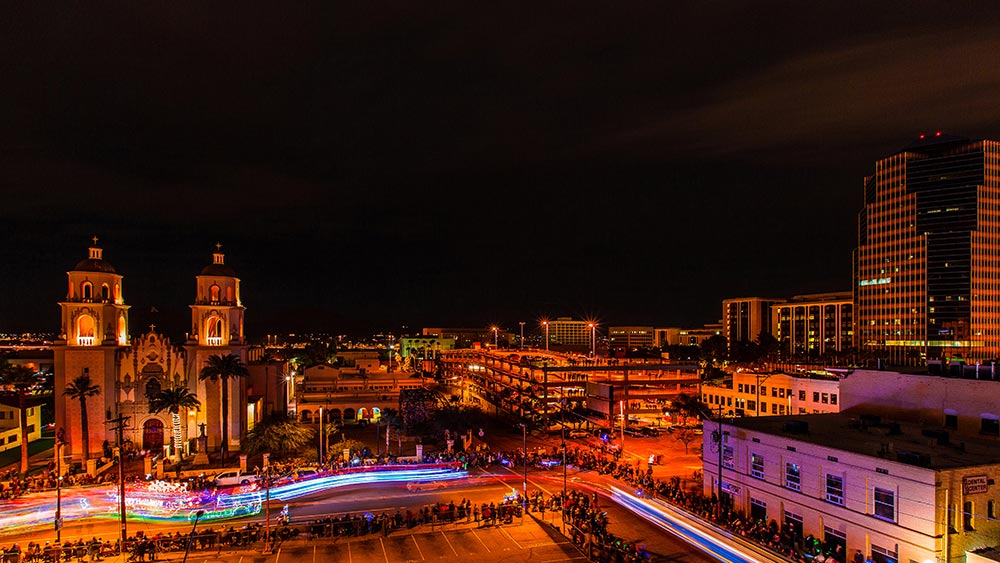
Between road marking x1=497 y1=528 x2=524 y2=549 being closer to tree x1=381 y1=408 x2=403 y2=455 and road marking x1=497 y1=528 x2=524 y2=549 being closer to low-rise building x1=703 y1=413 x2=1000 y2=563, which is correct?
low-rise building x1=703 y1=413 x2=1000 y2=563

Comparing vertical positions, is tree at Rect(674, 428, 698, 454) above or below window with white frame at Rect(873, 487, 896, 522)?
below

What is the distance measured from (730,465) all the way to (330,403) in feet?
183

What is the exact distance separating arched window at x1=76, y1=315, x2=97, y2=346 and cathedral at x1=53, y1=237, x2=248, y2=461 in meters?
0.08

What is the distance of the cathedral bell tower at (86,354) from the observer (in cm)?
5638

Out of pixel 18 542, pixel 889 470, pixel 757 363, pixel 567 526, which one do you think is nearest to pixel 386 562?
pixel 567 526

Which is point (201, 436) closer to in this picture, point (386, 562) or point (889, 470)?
Result: point (386, 562)

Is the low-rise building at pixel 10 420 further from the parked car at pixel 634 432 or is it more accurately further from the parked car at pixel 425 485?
the parked car at pixel 634 432

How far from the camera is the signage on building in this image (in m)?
27.5

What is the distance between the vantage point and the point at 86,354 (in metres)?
57.1

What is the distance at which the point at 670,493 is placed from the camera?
41781 mm

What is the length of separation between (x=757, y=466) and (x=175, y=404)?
45625 millimetres

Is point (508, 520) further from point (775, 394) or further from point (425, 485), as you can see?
point (775, 394)

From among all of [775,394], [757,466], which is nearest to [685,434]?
[775,394]

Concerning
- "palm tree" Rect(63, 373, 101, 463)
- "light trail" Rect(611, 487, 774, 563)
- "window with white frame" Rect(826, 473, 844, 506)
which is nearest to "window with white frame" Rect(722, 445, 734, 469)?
"light trail" Rect(611, 487, 774, 563)
